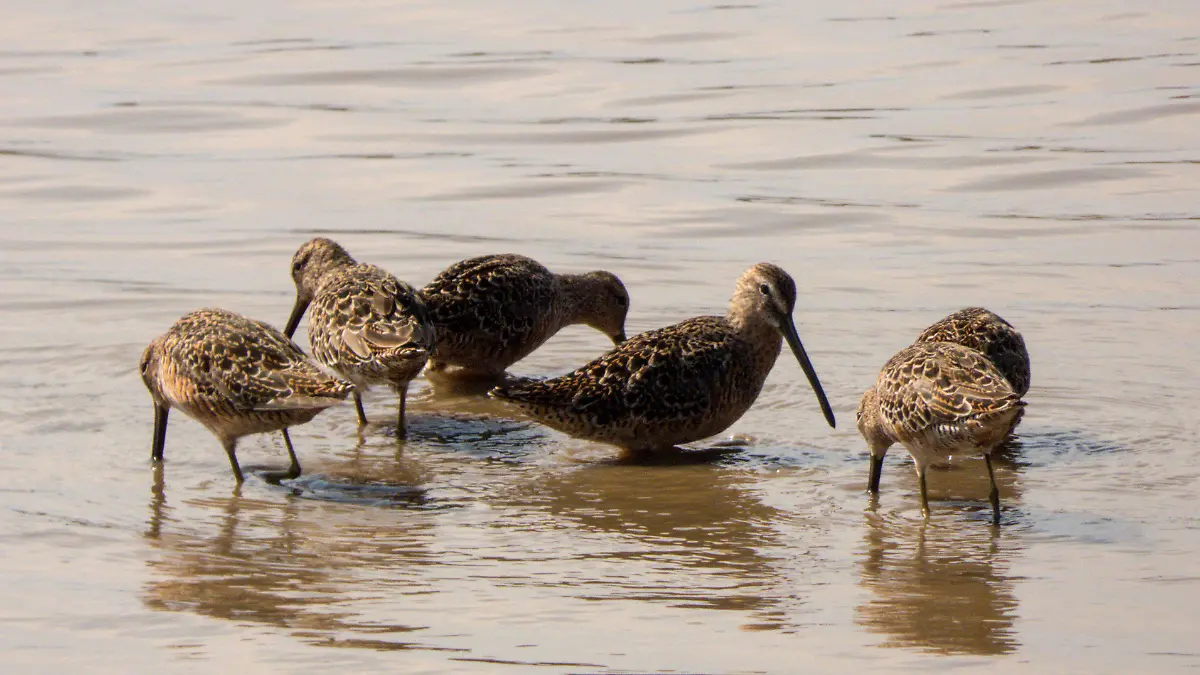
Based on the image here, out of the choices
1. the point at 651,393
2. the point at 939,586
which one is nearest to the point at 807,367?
the point at 651,393

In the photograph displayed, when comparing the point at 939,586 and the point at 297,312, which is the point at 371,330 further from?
the point at 939,586

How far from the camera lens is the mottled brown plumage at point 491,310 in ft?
29.1

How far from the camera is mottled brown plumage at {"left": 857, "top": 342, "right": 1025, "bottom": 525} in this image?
20.8 ft

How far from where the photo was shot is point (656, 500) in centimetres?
702

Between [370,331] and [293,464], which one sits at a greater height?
[370,331]

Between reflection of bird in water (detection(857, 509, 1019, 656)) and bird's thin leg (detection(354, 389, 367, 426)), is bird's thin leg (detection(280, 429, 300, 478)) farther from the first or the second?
reflection of bird in water (detection(857, 509, 1019, 656))

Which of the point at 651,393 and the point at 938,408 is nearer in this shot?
the point at 938,408

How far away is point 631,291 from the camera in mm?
10438

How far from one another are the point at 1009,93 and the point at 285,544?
9.77 meters

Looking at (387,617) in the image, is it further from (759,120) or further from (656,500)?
(759,120)

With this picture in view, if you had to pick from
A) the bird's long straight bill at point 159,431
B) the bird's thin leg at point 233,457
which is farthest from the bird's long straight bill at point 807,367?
the bird's long straight bill at point 159,431

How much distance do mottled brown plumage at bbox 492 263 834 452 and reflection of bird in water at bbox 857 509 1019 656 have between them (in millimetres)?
1223

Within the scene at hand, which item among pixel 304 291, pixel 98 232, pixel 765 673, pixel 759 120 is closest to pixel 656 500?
pixel 765 673

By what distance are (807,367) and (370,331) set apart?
1804mm
